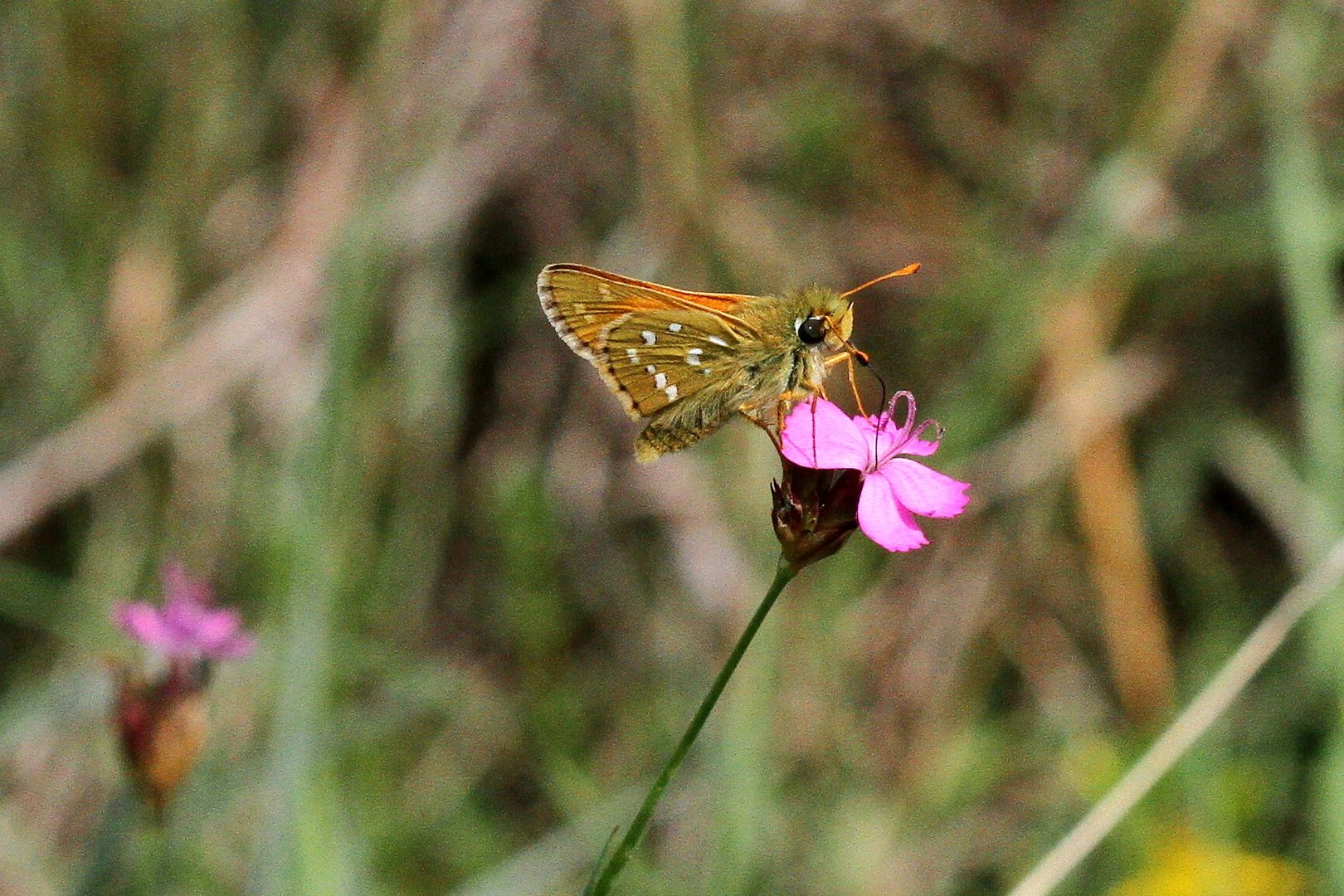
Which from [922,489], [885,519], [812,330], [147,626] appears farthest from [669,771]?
[147,626]

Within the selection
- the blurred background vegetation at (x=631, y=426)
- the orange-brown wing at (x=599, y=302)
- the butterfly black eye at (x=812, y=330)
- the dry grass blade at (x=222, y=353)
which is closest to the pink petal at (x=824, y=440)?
the butterfly black eye at (x=812, y=330)

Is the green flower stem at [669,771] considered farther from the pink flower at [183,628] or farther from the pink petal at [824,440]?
the pink flower at [183,628]

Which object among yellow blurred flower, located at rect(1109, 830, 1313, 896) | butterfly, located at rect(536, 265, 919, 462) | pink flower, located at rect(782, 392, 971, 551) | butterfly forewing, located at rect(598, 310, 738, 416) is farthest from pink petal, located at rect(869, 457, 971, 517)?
yellow blurred flower, located at rect(1109, 830, 1313, 896)

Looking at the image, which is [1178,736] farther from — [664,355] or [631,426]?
[631,426]

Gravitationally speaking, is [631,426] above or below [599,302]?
above

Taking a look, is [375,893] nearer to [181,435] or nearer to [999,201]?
[181,435]

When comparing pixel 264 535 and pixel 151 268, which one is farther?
pixel 151 268

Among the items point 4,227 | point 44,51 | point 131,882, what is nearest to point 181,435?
point 4,227
